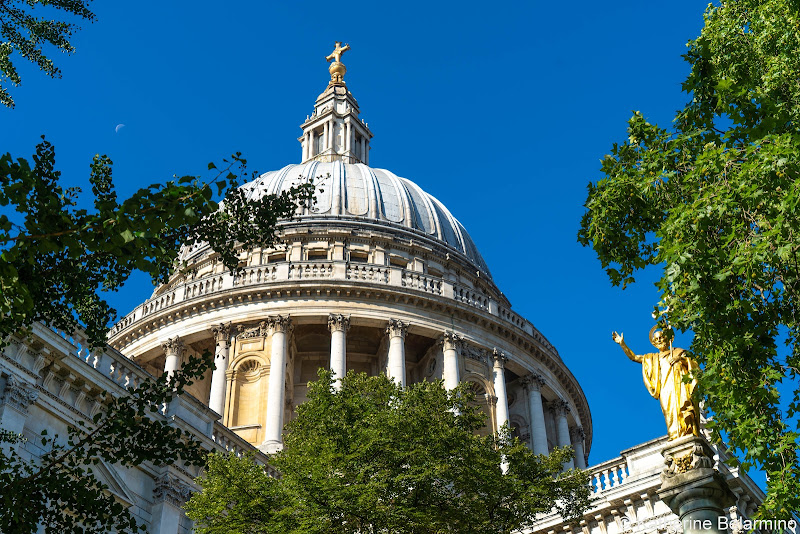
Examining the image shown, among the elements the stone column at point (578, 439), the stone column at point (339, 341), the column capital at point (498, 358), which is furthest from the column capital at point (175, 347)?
the stone column at point (578, 439)

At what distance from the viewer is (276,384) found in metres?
43.3

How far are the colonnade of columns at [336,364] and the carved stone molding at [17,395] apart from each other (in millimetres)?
20604

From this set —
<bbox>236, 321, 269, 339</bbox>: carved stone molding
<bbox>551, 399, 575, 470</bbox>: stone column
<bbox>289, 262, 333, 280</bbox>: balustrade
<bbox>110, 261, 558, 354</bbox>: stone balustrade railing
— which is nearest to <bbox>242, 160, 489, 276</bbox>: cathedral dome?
<bbox>289, 262, 333, 280</bbox>: balustrade

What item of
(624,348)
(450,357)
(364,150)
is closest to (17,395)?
(624,348)

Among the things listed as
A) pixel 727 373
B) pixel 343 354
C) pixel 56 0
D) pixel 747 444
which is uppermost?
pixel 343 354

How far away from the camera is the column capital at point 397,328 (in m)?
45.7

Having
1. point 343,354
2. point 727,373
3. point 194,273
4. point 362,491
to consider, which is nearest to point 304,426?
point 362,491

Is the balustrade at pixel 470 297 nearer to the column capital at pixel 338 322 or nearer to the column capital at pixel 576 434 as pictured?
the column capital at pixel 338 322

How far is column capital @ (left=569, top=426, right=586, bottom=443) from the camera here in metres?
52.7

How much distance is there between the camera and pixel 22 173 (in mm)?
11250

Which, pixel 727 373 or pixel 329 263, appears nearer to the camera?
pixel 727 373

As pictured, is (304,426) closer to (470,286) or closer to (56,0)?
(56,0)

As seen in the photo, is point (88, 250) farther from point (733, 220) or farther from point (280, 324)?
point (280, 324)

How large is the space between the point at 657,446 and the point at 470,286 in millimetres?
28570
